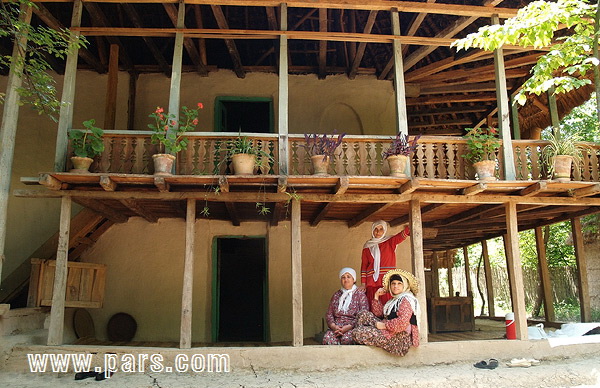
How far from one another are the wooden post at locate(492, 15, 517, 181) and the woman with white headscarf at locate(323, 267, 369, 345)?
297 cm

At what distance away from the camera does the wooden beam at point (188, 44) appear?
8086 millimetres

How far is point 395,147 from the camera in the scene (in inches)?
297

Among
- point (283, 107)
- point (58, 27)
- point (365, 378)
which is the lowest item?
point (365, 378)

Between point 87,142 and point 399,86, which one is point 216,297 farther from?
point 399,86

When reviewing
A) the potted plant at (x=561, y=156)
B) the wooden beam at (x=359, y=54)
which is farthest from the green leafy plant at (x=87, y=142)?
the potted plant at (x=561, y=156)

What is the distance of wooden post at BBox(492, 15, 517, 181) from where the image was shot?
26.0ft

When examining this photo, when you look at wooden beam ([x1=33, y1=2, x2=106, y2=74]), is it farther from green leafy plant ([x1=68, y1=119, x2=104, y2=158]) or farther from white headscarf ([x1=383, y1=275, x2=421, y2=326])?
white headscarf ([x1=383, y1=275, x2=421, y2=326])

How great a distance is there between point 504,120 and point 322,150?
3.15 metres

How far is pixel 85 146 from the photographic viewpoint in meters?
7.39

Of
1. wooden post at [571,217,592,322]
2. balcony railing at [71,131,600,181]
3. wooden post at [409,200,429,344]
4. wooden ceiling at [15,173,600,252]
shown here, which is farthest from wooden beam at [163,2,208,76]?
wooden post at [571,217,592,322]

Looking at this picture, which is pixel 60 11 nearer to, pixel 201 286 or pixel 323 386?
pixel 201 286

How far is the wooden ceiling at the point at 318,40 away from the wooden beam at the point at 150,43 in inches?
0.8

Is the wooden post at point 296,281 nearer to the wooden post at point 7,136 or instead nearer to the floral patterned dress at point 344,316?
the floral patterned dress at point 344,316

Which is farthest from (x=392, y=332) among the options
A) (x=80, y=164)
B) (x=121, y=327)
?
(x=121, y=327)
